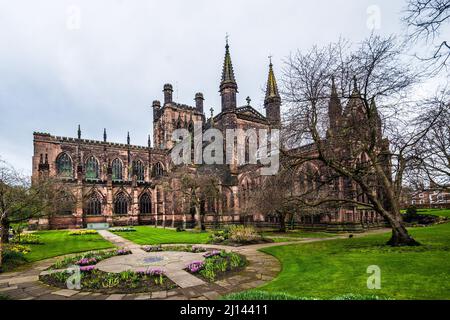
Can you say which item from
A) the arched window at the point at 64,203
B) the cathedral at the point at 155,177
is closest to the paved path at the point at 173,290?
the arched window at the point at 64,203

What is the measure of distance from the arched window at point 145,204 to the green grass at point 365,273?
39.6 metres

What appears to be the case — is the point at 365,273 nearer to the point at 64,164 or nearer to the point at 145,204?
the point at 145,204

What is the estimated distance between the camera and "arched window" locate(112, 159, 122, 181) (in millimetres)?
47281

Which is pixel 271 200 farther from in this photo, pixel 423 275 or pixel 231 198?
pixel 231 198

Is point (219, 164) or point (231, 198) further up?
point (219, 164)

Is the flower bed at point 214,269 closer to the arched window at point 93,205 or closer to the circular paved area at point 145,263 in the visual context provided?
the circular paved area at point 145,263

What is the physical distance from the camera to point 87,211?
40906 mm

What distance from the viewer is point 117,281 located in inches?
284

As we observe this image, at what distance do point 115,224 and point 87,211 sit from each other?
4967 mm

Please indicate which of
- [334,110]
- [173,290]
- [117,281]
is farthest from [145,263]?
[334,110]

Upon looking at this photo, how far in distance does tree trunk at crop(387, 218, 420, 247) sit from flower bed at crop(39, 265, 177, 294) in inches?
427

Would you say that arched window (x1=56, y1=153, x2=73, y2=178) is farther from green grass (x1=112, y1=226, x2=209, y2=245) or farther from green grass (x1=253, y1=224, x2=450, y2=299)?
green grass (x1=253, y1=224, x2=450, y2=299)

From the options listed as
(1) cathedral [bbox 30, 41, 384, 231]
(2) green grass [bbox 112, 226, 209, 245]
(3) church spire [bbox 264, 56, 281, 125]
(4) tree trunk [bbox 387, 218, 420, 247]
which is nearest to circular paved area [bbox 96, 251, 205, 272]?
(2) green grass [bbox 112, 226, 209, 245]
